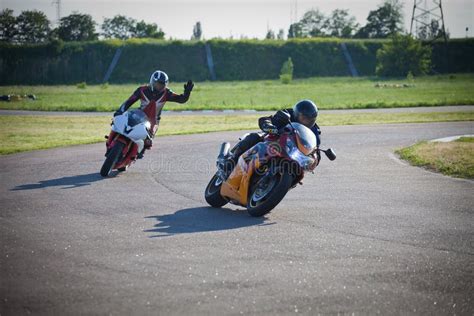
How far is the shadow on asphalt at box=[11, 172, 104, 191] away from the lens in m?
11.3

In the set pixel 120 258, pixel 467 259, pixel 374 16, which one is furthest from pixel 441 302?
pixel 374 16

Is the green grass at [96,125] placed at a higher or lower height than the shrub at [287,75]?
lower

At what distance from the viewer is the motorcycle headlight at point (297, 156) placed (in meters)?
8.73

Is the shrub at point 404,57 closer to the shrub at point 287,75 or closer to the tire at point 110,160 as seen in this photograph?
the shrub at point 287,75

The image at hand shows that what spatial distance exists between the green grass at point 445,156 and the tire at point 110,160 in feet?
20.6

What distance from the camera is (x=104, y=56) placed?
248ft

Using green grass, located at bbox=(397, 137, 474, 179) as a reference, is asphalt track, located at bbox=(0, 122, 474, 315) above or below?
above

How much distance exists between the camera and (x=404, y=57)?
68875mm

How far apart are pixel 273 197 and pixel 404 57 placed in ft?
207

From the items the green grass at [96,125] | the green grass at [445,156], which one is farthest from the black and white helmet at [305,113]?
the green grass at [96,125]

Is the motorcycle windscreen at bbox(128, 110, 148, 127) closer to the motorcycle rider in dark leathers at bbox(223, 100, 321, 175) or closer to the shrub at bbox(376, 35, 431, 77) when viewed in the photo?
the motorcycle rider in dark leathers at bbox(223, 100, 321, 175)

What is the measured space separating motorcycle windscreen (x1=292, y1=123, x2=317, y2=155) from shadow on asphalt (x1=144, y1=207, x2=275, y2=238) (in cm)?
101

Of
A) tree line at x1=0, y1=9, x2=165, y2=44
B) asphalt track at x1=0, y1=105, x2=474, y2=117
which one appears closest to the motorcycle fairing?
asphalt track at x1=0, y1=105, x2=474, y2=117

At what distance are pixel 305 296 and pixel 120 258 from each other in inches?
75.5
